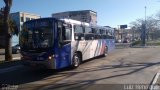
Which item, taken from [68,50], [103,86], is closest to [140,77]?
[103,86]

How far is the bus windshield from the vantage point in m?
13.4

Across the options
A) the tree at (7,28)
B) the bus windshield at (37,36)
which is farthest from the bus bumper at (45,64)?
the tree at (7,28)

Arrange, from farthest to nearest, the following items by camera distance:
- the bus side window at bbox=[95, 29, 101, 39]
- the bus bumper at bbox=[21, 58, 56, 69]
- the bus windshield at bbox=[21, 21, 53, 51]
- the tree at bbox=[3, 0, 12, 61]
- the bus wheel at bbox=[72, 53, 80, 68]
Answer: the tree at bbox=[3, 0, 12, 61], the bus side window at bbox=[95, 29, 101, 39], the bus wheel at bbox=[72, 53, 80, 68], the bus windshield at bbox=[21, 21, 53, 51], the bus bumper at bbox=[21, 58, 56, 69]

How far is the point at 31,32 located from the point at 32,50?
1042mm

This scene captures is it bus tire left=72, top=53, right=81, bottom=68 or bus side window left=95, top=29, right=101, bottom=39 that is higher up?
bus side window left=95, top=29, right=101, bottom=39

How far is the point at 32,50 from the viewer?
13.6 meters

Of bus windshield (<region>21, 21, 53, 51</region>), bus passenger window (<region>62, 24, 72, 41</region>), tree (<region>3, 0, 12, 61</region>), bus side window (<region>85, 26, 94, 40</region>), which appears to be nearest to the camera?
bus windshield (<region>21, 21, 53, 51</region>)

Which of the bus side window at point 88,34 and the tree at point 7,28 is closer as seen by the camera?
the bus side window at point 88,34

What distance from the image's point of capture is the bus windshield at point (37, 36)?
527 inches

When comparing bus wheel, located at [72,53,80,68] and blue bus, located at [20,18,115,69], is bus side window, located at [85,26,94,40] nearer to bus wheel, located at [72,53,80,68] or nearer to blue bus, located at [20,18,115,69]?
blue bus, located at [20,18,115,69]

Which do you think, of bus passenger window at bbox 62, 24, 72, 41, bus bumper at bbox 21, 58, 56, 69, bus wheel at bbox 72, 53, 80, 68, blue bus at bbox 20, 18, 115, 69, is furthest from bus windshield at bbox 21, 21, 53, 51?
bus wheel at bbox 72, 53, 80, 68

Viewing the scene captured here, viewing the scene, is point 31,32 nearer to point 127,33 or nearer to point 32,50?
point 32,50

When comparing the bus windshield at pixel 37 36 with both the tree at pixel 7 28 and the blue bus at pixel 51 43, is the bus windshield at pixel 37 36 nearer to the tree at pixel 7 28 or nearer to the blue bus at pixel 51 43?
the blue bus at pixel 51 43

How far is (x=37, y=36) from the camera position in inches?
541
